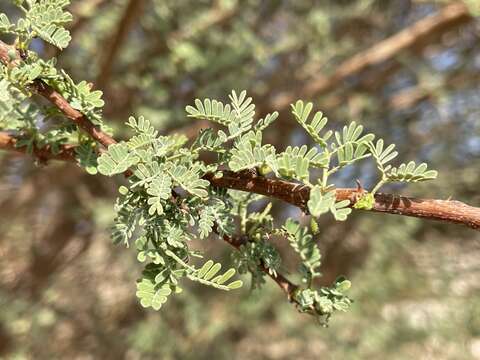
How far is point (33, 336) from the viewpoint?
8.38ft

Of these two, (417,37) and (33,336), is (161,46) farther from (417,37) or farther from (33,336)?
(33,336)

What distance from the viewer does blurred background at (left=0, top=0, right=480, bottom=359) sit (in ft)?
8.50

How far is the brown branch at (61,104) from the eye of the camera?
78 centimetres

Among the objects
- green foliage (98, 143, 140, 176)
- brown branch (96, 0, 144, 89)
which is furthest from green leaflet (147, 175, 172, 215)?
brown branch (96, 0, 144, 89)

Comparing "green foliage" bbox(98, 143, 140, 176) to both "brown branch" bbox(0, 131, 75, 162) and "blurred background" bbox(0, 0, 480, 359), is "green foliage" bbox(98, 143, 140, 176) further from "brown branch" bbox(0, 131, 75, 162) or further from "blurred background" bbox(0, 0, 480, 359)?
"blurred background" bbox(0, 0, 480, 359)

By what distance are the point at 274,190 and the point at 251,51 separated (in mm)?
→ 2056

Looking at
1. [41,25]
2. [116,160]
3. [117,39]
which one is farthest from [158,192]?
[117,39]

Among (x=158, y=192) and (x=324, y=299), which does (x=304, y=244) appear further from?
(x=158, y=192)

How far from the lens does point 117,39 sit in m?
2.07

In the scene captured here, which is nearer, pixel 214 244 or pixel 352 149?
pixel 352 149

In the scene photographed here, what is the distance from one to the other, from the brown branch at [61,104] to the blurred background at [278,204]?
121 centimetres

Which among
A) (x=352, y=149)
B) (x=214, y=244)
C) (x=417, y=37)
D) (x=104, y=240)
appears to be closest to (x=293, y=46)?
(x=417, y=37)

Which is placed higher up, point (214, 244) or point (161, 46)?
point (161, 46)

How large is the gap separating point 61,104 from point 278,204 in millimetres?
2509
